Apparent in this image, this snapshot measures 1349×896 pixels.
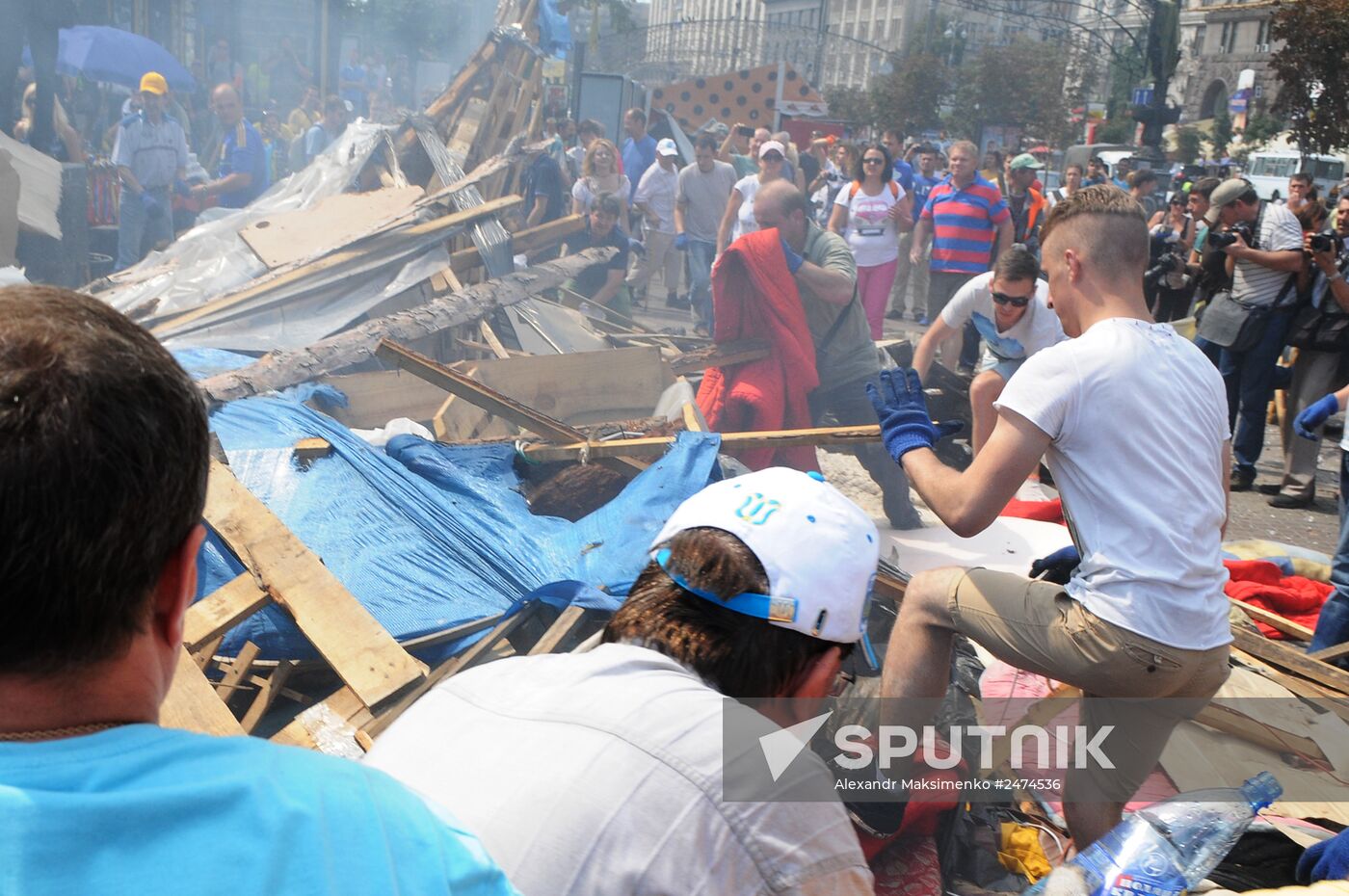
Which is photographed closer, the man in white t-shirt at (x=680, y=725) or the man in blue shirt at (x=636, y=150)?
the man in white t-shirt at (x=680, y=725)

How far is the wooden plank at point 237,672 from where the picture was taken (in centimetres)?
311

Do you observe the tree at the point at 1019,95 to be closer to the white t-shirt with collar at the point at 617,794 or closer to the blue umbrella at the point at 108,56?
the blue umbrella at the point at 108,56

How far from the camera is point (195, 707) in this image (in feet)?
8.27

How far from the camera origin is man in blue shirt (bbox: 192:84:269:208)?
12.0m

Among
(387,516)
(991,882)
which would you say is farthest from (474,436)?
(991,882)

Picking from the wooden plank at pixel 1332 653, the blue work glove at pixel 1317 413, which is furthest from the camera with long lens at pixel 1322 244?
the wooden plank at pixel 1332 653

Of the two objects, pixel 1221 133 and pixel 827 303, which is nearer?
pixel 827 303

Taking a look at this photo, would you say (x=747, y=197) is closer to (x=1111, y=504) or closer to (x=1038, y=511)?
(x=1038, y=511)

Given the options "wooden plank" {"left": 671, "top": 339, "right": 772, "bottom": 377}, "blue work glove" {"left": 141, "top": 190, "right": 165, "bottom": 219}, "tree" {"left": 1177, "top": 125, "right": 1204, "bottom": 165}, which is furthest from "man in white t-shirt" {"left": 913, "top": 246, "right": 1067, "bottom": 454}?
"tree" {"left": 1177, "top": 125, "right": 1204, "bottom": 165}

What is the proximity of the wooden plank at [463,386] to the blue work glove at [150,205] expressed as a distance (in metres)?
7.20

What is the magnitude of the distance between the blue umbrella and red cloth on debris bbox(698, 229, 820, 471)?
12.0m

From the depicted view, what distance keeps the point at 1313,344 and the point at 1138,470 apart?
496 centimetres

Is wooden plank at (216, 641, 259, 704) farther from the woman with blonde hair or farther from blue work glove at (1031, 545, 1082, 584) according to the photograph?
the woman with blonde hair

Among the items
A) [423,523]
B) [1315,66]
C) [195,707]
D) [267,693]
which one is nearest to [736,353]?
[423,523]
